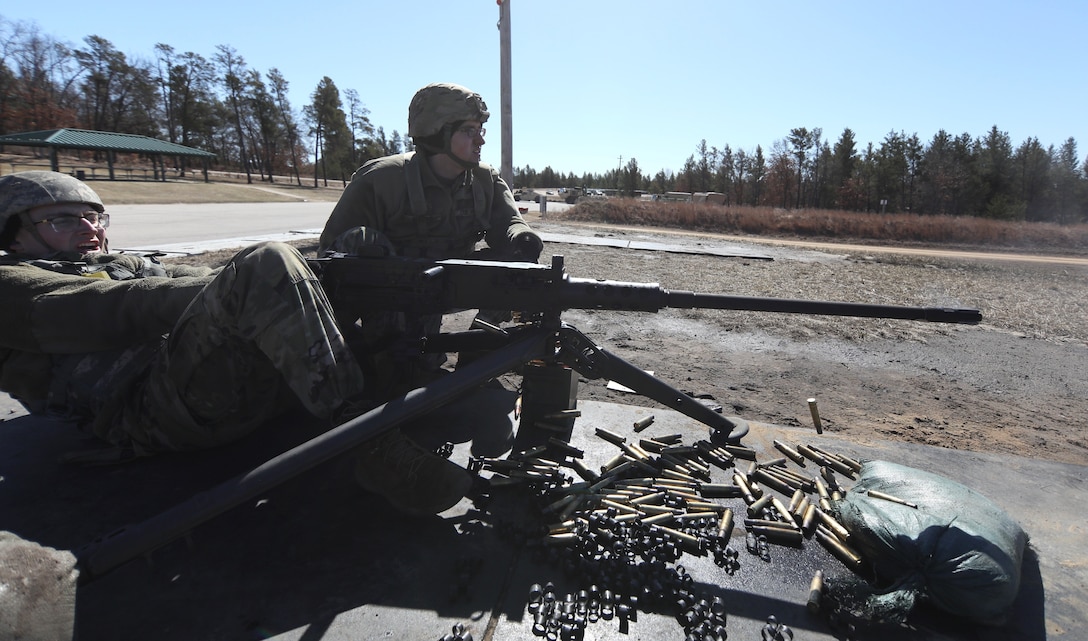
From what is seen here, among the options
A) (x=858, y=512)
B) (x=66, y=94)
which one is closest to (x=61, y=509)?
(x=858, y=512)

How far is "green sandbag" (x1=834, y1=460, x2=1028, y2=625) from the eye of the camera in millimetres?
2010

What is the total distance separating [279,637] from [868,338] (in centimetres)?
648

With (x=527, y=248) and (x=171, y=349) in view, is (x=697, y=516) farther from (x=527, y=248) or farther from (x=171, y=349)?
(x=171, y=349)

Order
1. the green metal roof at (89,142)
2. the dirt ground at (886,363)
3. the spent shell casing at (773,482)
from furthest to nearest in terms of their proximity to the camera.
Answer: the green metal roof at (89,142) < the dirt ground at (886,363) < the spent shell casing at (773,482)

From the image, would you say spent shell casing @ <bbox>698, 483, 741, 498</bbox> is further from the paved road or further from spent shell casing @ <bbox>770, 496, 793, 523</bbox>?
the paved road

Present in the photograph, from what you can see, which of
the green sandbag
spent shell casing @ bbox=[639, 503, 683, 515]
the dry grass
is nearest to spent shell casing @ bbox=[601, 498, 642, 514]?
spent shell casing @ bbox=[639, 503, 683, 515]

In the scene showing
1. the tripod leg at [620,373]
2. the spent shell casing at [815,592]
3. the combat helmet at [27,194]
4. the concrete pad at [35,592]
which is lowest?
the spent shell casing at [815,592]

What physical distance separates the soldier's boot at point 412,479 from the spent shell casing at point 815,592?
136 cm

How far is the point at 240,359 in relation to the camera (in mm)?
2574

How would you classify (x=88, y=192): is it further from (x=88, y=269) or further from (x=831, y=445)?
(x=831, y=445)

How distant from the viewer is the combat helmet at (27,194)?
2721 mm

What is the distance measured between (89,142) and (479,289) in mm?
37867

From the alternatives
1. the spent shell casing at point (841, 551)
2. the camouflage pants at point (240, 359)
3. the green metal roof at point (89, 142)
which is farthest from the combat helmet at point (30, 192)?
the green metal roof at point (89, 142)

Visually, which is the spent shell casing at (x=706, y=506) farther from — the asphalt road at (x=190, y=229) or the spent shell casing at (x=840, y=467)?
the asphalt road at (x=190, y=229)
